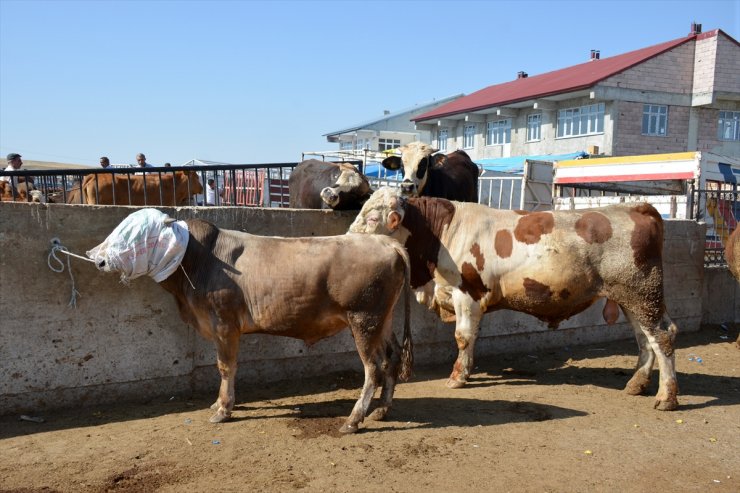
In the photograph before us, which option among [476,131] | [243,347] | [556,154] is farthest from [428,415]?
[476,131]

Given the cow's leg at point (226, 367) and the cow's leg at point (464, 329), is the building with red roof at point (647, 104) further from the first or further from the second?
the cow's leg at point (226, 367)

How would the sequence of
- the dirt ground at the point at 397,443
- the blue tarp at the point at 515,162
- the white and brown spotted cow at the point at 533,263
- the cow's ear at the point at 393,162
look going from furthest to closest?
the blue tarp at the point at 515,162 → the cow's ear at the point at 393,162 → the white and brown spotted cow at the point at 533,263 → the dirt ground at the point at 397,443

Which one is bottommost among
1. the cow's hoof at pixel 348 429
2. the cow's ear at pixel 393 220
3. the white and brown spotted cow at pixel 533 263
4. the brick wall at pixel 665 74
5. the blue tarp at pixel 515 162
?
the cow's hoof at pixel 348 429

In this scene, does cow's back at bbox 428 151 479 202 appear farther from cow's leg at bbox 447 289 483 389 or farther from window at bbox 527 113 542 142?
window at bbox 527 113 542 142

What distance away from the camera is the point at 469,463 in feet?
14.4

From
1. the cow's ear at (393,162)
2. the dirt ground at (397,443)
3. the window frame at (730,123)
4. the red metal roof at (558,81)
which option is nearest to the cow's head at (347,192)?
the dirt ground at (397,443)

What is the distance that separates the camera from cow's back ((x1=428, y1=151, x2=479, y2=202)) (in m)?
9.05

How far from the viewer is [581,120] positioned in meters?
30.0

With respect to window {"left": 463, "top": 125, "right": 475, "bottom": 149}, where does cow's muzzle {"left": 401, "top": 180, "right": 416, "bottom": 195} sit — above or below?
below

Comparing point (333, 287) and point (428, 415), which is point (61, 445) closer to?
point (333, 287)

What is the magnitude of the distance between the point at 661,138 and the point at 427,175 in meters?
24.5

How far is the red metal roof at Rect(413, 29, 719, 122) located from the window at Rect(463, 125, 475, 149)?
52.6 inches

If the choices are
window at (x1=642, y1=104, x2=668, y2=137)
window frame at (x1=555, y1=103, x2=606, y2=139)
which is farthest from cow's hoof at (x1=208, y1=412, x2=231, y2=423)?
window at (x1=642, y1=104, x2=668, y2=137)

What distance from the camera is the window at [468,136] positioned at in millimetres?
37425
